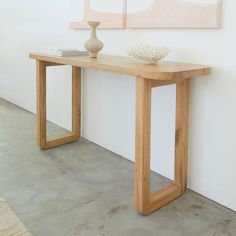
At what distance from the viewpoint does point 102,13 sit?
8.43 feet

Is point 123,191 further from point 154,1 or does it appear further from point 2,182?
point 154,1

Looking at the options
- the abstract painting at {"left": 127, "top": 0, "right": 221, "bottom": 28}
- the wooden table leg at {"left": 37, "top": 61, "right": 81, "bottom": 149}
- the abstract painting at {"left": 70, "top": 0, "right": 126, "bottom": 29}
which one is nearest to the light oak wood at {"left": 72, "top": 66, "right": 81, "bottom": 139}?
the wooden table leg at {"left": 37, "top": 61, "right": 81, "bottom": 149}

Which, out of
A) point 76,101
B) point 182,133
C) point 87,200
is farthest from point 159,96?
point 76,101

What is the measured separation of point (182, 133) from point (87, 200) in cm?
70

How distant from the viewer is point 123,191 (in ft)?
6.78

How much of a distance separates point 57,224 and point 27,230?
0.50 feet

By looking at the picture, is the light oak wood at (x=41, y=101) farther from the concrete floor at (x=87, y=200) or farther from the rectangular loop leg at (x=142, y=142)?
the rectangular loop leg at (x=142, y=142)

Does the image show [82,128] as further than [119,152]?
Yes

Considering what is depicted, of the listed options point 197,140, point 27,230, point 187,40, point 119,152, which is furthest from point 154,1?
point 27,230

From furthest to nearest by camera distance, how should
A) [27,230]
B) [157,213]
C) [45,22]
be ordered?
[45,22]
[157,213]
[27,230]

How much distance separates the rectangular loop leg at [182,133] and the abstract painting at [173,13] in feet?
1.16

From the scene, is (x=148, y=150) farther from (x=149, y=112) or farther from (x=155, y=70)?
(x=155, y=70)

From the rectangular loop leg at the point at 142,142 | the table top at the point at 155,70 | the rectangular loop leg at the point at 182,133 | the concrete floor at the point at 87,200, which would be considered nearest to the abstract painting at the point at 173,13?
the table top at the point at 155,70

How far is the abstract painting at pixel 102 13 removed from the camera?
2.39m
